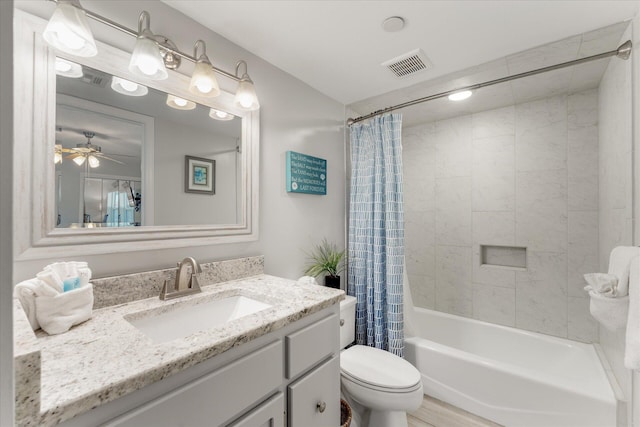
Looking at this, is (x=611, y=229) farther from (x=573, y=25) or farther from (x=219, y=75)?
(x=219, y=75)

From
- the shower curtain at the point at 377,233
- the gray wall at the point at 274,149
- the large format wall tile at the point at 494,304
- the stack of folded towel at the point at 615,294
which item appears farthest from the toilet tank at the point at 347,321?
the large format wall tile at the point at 494,304

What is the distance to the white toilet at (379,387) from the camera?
4.56ft

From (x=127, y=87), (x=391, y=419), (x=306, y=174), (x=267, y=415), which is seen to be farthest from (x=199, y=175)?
(x=391, y=419)

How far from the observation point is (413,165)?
9.48 ft

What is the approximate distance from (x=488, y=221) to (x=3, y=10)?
9.42 feet

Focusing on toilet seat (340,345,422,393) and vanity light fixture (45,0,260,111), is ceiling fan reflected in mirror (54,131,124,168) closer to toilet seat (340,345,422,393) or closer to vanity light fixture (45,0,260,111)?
vanity light fixture (45,0,260,111)

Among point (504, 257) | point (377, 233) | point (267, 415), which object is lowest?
point (267, 415)

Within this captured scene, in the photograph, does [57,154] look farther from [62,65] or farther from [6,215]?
[6,215]

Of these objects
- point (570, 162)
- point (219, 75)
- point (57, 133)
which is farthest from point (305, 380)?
point (570, 162)

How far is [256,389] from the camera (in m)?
0.84

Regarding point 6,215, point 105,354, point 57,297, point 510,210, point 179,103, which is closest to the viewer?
point 6,215

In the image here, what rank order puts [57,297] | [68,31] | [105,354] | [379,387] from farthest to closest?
[379,387]
[68,31]
[57,297]
[105,354]

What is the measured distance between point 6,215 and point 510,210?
2.87m

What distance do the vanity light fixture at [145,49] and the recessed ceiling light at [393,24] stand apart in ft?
2.48
